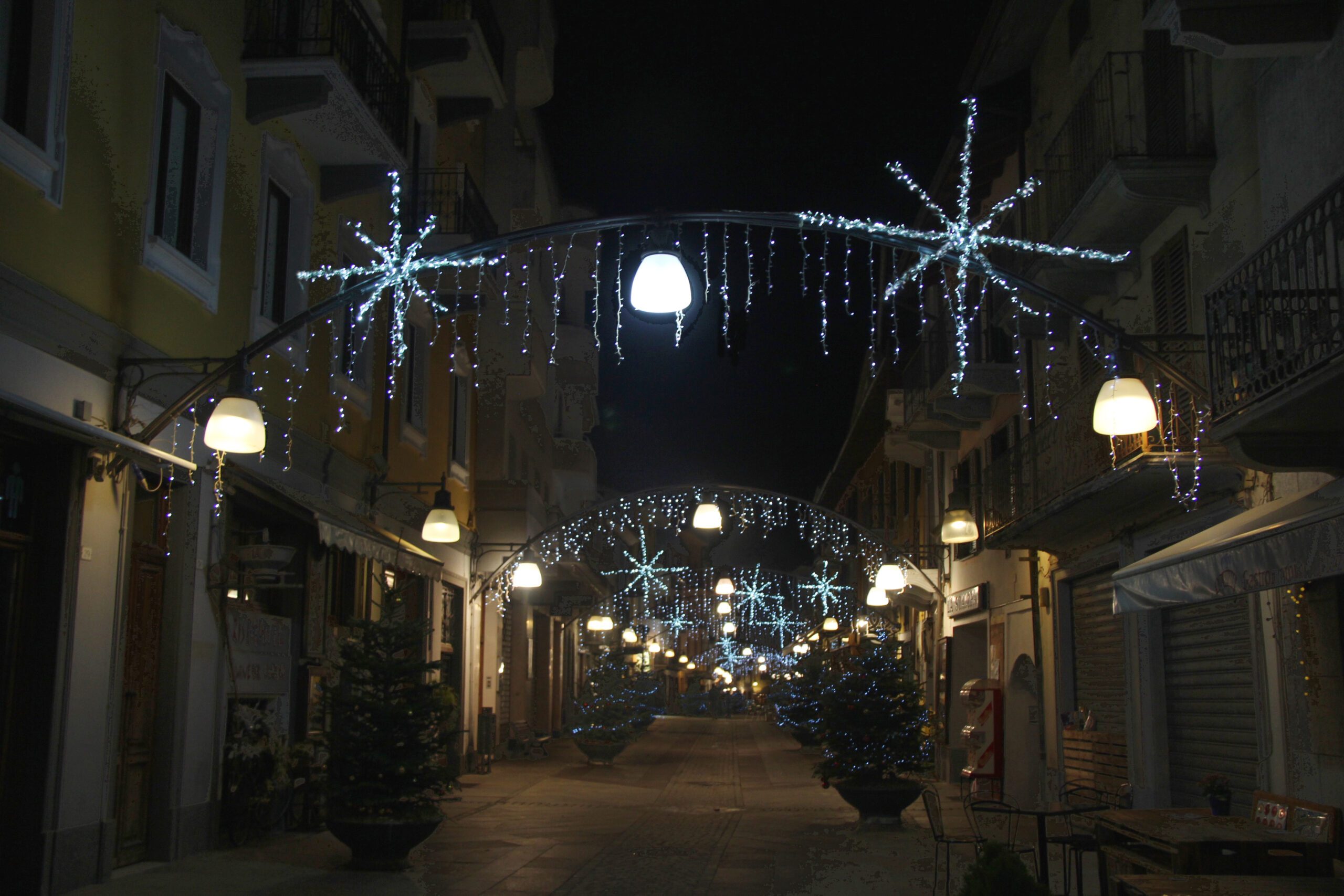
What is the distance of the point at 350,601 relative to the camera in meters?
16.5

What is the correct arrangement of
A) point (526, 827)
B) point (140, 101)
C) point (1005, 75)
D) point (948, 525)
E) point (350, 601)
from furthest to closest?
point (1005, 75), point (948, 525), point (350, 601), point (526, 827), point (140, 101)

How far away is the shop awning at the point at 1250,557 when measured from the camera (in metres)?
7.66

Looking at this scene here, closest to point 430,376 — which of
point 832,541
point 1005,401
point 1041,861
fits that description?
point 1005,401

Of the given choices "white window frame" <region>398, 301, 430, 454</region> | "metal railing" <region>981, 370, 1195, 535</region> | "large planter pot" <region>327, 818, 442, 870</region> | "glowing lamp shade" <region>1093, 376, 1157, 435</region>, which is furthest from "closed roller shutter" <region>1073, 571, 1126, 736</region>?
"white window frame" <region>398, 301, 430, 454</region>

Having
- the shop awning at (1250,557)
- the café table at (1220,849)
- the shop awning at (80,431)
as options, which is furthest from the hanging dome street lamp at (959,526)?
the shop awning at (80,431)

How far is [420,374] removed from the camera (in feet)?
66.0

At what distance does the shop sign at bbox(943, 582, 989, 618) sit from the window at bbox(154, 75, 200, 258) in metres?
15.5

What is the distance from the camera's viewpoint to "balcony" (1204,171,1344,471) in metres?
8.21

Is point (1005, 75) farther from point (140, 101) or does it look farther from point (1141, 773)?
point (140, 101)

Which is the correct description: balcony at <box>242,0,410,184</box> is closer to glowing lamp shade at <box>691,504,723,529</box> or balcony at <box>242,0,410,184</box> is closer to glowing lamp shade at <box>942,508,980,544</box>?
glowing lamp shade at <box>691,504,723,529</box>

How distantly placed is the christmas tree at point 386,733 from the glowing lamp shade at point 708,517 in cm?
1020

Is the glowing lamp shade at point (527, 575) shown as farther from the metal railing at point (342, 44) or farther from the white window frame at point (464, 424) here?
the metal railing at point (342, 44)

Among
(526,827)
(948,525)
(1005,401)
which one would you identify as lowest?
(526,827)

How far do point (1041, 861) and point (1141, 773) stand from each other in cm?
579
